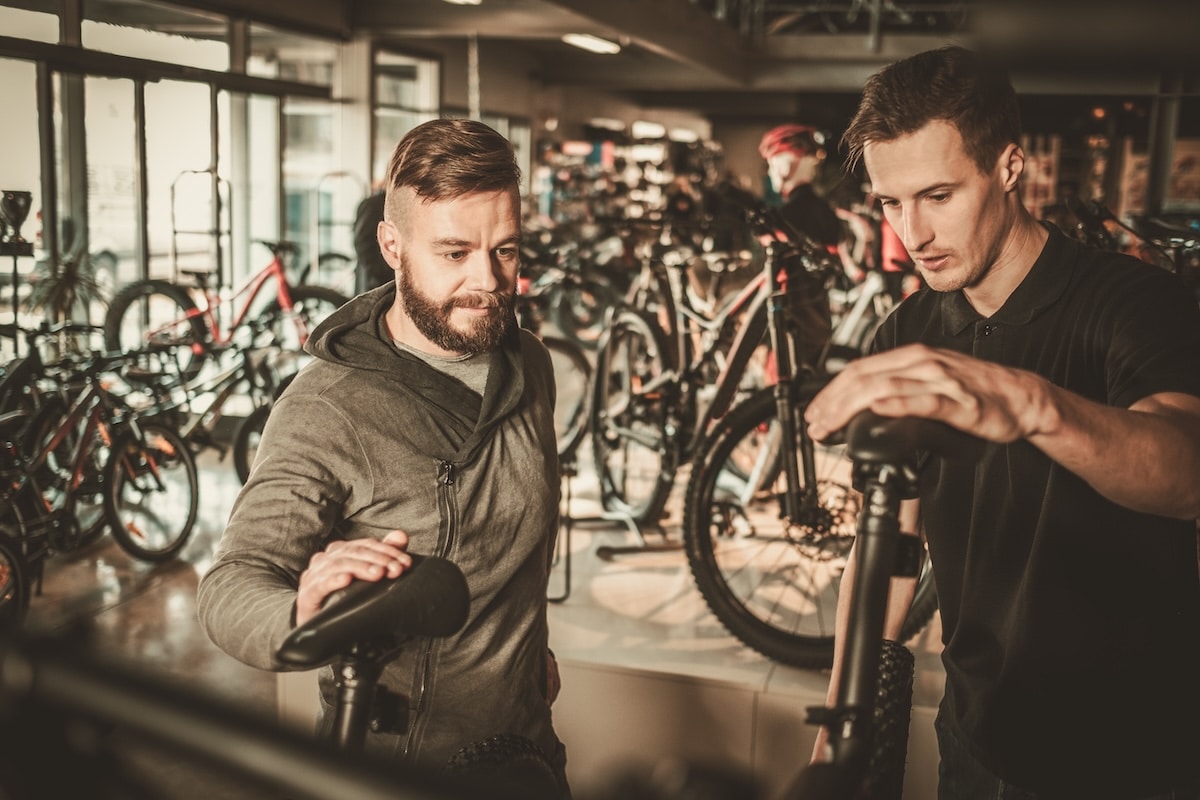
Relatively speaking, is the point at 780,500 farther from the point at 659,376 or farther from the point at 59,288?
the point at 59,288

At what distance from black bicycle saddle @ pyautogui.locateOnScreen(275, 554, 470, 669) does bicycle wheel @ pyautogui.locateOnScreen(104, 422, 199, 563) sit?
14.4 ft

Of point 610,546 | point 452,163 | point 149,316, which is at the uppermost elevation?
point 452,163

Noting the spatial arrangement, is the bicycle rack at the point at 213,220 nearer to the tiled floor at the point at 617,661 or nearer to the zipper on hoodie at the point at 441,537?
the tiled floor at the point at 617,661

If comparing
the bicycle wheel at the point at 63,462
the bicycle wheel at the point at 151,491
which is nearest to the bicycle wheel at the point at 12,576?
the bicycle wheel at the point at 63,462

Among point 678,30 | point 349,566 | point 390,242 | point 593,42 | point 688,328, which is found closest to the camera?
point 349,566

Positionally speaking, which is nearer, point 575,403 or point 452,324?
point 452,324

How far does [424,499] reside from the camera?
156cm

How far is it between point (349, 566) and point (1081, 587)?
2.75ft

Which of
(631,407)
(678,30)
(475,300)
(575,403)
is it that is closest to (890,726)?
(475,300)

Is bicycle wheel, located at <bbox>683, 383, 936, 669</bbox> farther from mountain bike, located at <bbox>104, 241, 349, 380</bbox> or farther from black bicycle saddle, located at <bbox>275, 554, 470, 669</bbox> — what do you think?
mountain bike, located at <bbox>104, 241, 349, 380</bbox>

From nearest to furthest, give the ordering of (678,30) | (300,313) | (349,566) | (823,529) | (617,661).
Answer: (349,566), (617,661), (823,529), (300,313), (678,30)

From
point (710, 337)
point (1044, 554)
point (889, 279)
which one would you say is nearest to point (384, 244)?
point (1044, 554)

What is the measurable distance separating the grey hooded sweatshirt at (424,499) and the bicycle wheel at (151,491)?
3701mm

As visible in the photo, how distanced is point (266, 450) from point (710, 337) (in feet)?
11.6
